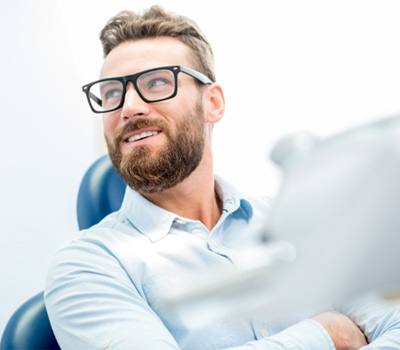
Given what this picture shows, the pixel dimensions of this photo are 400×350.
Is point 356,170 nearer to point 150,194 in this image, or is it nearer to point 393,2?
point 150,194

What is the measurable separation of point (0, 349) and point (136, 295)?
0.29 metres

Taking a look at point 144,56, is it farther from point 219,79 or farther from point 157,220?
point 219,79

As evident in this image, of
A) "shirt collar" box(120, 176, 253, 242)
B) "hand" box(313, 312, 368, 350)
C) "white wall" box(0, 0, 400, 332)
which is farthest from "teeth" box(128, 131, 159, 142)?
"white wall" box(0, 0, 400, 332)

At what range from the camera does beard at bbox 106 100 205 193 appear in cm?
108

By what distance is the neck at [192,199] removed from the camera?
1151 millimetres

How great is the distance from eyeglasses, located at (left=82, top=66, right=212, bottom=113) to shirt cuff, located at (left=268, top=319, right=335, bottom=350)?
52 cm

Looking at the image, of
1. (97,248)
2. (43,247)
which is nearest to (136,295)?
(97,248)

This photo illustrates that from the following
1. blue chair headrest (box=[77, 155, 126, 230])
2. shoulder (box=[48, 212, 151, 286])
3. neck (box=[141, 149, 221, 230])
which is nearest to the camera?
shoulder (box=[48, 212, 151, 286])

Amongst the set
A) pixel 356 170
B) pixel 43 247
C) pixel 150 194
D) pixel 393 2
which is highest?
pixel 393 2

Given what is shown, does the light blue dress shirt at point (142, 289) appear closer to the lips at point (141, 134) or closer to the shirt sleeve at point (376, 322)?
the shirt sleeve at point (376, 322)

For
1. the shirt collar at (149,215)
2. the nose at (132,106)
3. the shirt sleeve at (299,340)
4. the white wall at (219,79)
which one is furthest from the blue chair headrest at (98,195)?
the shirt sleeve at (299,340)

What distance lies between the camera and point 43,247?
5.65 feet

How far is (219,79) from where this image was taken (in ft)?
5.95

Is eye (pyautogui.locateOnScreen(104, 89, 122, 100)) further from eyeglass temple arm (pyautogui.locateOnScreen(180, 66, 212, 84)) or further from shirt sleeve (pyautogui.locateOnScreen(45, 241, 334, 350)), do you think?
shirt sleeve (pyautogui.locateOnScreen(45, 241, 334, 350))
